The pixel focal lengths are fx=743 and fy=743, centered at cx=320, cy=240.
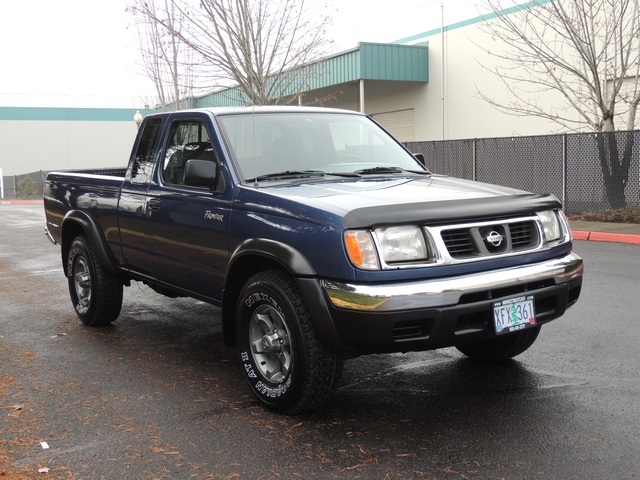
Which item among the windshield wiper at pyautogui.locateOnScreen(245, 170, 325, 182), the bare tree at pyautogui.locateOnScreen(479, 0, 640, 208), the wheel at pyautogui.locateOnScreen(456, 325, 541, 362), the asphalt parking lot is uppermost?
the bare tree at pyautogui.locateOnScreen(479, 0, 640, 208)

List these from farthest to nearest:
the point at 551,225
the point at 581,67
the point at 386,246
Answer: the point at 581,67 < the point at 551,225 < the point at 386,246

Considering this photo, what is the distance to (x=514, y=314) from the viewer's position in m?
4.20

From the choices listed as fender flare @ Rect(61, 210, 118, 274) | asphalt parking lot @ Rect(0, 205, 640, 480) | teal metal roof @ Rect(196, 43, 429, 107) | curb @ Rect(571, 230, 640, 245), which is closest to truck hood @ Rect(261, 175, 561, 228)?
asphalt parking lot @ Rect(0, 205, 640, 480)

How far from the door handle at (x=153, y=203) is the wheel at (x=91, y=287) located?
4.06ft

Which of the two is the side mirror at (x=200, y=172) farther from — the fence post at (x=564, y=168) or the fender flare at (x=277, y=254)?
the fence post at (x=564, y=168)

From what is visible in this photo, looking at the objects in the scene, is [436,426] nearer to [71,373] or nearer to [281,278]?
[281,278]

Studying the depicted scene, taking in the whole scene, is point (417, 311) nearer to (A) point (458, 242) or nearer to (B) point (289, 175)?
(A) point (458, 242)

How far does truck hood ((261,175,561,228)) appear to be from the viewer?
403cm

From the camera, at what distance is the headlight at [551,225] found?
4.64 meters

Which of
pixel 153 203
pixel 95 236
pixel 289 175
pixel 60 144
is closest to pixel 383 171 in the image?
pixel 289 175

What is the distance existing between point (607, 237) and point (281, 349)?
10.3m

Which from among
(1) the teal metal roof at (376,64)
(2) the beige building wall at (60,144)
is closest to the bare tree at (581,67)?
(1) the teal metal roof at (376,64)

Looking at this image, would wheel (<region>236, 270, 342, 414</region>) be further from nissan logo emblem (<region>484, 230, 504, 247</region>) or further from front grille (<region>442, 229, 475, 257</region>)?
nissan logo emblem (<region>484, 230, 504, 247</region>)

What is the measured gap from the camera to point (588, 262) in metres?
10.3
